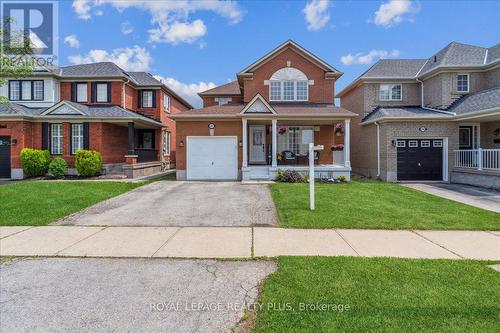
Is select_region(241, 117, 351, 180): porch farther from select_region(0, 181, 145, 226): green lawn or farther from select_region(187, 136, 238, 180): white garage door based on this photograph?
select_region(0, 181, 145, 226): green lawn

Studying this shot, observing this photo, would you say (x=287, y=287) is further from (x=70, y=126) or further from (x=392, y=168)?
(x=70, y=126)

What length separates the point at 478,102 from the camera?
16422 mm

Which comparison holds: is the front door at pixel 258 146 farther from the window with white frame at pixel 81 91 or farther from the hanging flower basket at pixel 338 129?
the window with white frame at pixel 81 91

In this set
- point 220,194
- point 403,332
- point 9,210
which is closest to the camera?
point 403,332

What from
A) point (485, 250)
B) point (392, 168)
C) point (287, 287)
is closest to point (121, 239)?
point (287, 287)

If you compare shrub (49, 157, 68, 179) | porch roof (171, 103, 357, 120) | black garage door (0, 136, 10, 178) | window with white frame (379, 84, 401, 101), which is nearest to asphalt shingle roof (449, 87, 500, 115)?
window with white frame (379, 84, 401, 101)

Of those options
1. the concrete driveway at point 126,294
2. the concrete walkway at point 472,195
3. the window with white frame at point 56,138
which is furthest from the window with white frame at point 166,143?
the concrete driveway at point 126,294

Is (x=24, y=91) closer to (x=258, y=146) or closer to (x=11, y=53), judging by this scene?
(x=11, y=53)

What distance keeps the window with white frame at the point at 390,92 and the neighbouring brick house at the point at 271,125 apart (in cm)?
447

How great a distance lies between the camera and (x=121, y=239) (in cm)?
652

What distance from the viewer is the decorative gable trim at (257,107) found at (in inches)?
646

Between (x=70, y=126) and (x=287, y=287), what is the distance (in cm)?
1973

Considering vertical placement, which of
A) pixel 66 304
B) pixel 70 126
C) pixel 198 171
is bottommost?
pixel 66 304

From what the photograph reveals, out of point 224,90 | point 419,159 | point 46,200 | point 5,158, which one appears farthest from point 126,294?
point 224,90
